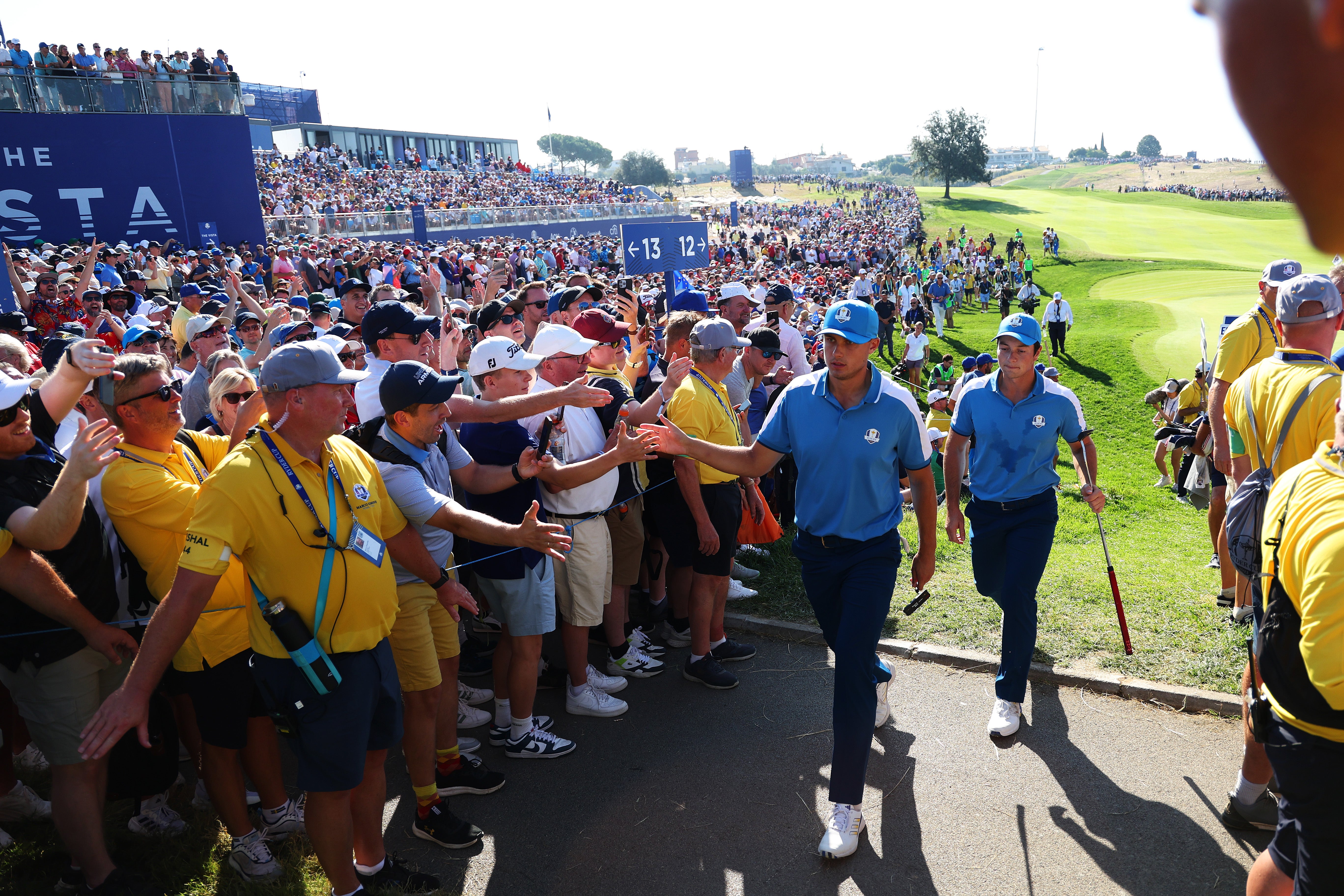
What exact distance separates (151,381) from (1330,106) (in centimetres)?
391

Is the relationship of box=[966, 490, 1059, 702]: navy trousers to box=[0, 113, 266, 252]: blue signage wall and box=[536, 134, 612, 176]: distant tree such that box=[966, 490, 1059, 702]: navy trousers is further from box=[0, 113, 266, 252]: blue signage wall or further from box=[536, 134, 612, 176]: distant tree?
box=[536, 134, 612, 176]: distant tree

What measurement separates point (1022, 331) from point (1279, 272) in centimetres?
226

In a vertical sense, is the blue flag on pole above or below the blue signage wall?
below

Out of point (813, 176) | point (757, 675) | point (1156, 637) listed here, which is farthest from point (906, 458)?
point (813, 176)

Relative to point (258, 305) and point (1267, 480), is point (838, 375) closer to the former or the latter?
point (1267, 480)

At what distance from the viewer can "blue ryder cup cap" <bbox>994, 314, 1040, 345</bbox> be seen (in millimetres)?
4805

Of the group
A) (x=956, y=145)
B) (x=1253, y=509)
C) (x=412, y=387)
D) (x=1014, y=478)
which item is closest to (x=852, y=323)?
(x=1014, y=478)

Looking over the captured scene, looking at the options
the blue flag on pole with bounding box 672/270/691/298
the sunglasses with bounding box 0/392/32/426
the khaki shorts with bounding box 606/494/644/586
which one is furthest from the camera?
the blue flag on pole with bounding box 672/270/691/298

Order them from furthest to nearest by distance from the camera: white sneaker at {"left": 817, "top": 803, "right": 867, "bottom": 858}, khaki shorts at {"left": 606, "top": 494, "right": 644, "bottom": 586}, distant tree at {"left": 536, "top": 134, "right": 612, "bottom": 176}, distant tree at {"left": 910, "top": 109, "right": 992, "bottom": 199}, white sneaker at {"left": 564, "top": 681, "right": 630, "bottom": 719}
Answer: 1. distant tree at {"left": 536, "top": 134, "right": 612, "bottom": 176}
2. distant tree at {"left": 910, "top": 109, "right": 992, "bottom": 199}
3. khaki shorts at {"left": 606, "top": 494, "right": 644, "bottom": 586}
4. white sneaker at {"left": 564, "top": 681, "right": 630, "bottom": 719}
5. white sneaker at {"left": 817, "top": 803, "right": 867, "bottom": 858}

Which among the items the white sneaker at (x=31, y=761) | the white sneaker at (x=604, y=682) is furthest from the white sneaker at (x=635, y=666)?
the white sneaker at (x=31, y=761)

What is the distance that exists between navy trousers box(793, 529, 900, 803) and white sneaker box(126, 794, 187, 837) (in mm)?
3186

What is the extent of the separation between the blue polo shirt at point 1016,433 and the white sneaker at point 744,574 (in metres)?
2.47

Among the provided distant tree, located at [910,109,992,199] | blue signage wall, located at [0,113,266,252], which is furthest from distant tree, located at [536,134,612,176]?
blue signage wall, located at [0,113,266,252]

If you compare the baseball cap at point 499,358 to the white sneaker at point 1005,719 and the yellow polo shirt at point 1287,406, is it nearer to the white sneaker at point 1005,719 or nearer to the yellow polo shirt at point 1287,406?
the white sneaker at point 1005,719
